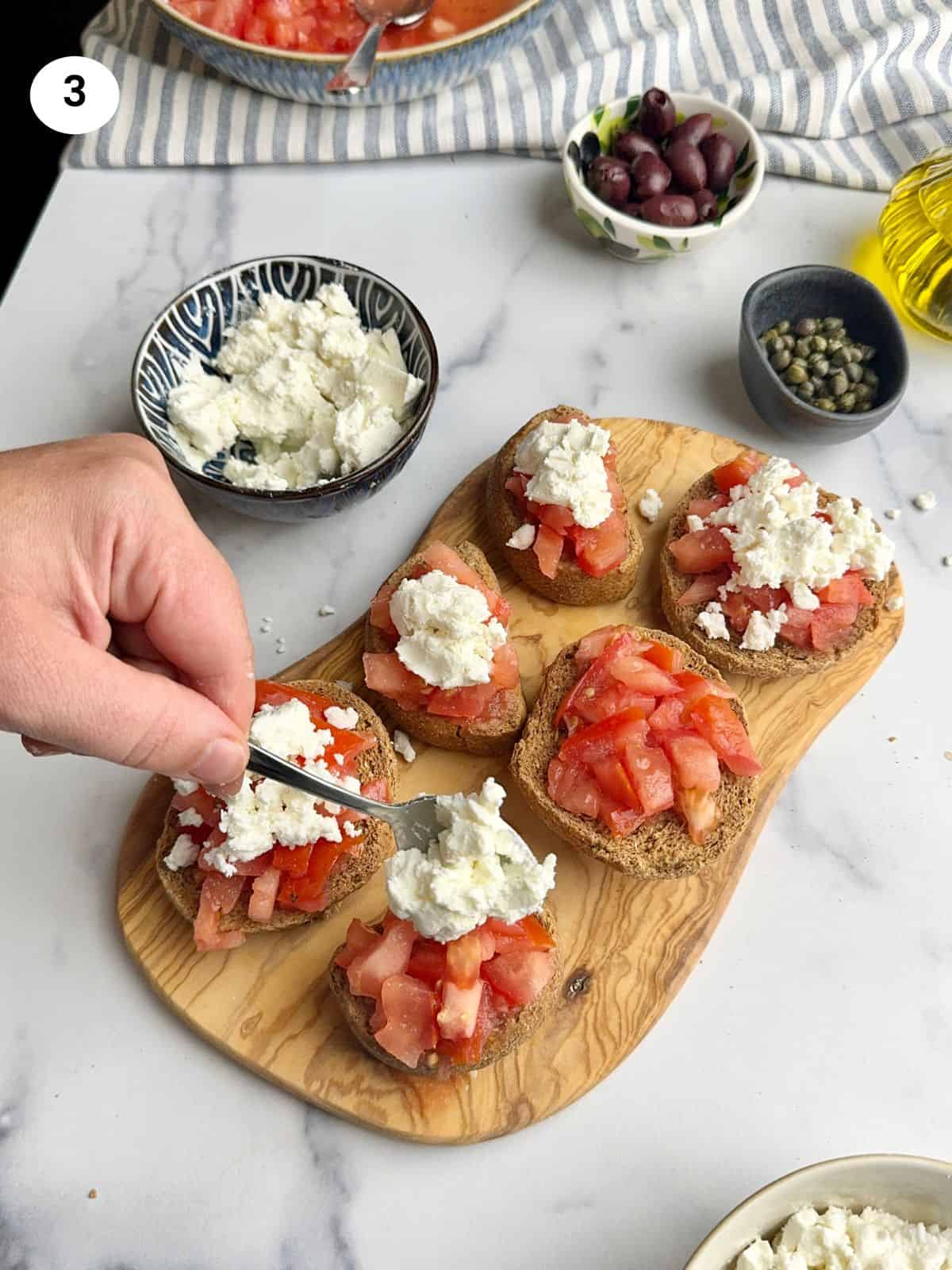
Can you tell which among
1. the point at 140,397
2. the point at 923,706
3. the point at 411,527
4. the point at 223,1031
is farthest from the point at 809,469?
the point at 223,1031

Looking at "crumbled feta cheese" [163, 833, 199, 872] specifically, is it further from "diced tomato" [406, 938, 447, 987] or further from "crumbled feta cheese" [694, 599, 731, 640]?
"crumbled feta cheese" [694, 599, 731, 640]

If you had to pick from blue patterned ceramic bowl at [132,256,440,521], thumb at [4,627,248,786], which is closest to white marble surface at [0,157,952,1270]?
blue patterned ceramic bowl at [132,256,440,521]

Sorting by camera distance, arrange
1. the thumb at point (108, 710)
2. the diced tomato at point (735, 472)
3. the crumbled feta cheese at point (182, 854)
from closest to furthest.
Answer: the thumb at point (108, 710), the crumbled feta cheese at point (182, 854), the diced tomato at point (735, 472)

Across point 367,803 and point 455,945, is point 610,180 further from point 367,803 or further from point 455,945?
point 455,945

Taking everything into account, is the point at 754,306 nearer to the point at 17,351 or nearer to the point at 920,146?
the point at 920,146

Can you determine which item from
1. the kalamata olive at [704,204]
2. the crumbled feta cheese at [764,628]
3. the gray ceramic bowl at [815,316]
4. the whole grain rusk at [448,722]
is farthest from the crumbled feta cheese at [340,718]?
the kalamata olive at [704,204]

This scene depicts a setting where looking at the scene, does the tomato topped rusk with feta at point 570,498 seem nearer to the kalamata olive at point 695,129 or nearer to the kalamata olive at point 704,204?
the kalamata olive at point 704,204

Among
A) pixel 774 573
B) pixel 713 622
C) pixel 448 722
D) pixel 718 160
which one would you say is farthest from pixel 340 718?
pixel 718 160
